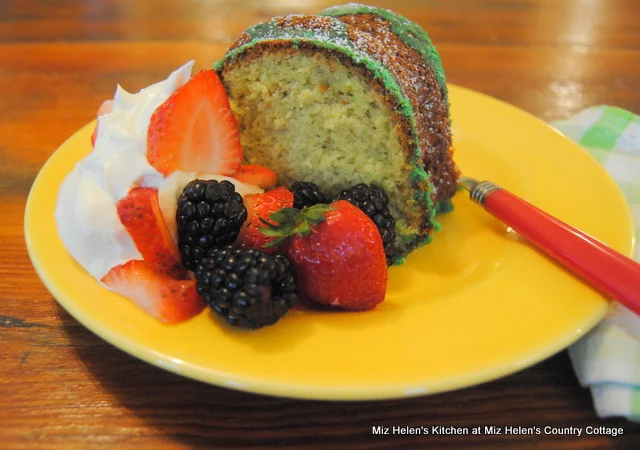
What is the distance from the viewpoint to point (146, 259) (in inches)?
51.9

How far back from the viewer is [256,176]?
1.58 m

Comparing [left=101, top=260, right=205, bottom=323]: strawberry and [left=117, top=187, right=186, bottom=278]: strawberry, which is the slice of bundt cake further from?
[left=101, top=260, right=205, bottom=323]: strawberry

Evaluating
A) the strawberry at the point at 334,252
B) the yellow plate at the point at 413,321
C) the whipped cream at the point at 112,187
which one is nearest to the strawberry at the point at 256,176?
the whipped cream at the point at 112,187

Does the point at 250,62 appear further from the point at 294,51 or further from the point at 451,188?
the point at 451,188

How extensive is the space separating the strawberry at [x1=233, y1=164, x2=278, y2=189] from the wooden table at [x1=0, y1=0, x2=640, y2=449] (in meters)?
0.56

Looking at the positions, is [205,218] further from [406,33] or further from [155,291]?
[406,33]

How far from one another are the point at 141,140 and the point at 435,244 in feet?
2.84

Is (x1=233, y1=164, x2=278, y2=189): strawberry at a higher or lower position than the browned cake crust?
lower

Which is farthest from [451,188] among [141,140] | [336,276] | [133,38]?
[133,38]

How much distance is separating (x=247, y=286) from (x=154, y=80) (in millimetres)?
1884

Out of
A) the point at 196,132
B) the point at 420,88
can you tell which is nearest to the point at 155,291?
the point at 196,132

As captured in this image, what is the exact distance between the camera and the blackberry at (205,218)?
4.32 feet

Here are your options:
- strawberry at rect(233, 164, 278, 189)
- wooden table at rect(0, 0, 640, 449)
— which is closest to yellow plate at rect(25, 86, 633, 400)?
wooden table at rect(0, 0, 640, 449)

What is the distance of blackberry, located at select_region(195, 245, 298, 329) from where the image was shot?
1129 millimetres
